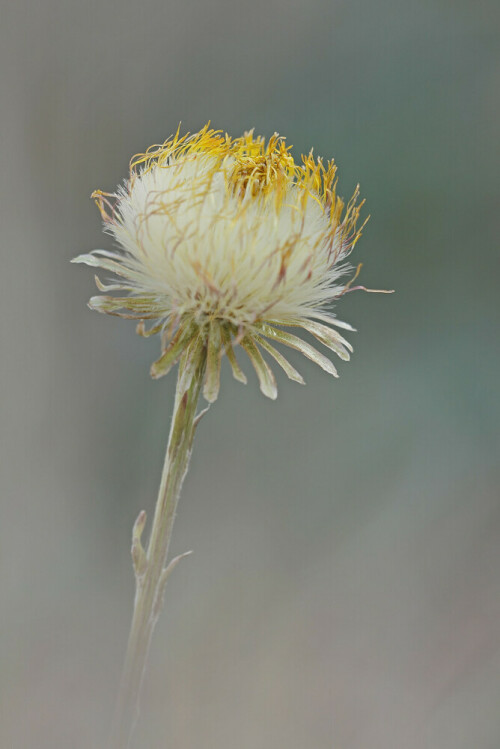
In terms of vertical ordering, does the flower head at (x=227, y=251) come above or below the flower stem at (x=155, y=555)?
above

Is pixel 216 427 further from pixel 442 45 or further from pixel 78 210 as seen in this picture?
pixel 442 45

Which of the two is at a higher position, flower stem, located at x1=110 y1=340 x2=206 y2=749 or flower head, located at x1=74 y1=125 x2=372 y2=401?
flower head, located at x1=74 y1=125 x2=372 y2=401

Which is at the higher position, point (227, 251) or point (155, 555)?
point (227, 251)

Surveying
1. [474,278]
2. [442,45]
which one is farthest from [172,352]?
[442,45]
